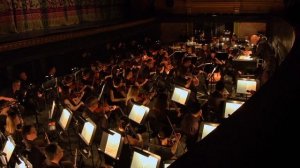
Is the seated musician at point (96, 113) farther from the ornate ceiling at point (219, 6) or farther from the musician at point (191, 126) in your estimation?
the ornate ceiling at point (219, 6)

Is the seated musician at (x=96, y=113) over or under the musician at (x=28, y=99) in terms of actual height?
over

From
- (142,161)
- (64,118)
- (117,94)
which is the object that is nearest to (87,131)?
(64,118)

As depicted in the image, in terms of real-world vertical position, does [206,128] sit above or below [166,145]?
above

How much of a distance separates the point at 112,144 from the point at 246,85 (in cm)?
369

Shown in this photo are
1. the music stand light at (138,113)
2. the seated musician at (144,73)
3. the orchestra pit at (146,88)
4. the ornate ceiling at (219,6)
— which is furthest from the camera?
the ornate ceiling at (219,6)

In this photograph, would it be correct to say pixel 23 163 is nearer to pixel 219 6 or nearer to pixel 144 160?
pixel 144 160

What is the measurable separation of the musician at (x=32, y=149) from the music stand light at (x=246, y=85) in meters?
4.34

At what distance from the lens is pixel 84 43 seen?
13.5m

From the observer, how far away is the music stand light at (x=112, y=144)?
507 centimetres

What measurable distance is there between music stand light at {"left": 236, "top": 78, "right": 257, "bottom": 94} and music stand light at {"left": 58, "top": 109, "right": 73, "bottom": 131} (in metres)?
3.71

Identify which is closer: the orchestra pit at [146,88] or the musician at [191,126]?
the orchestra pit at [146,88]

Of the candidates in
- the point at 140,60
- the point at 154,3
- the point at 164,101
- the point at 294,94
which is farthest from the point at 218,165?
the point at 154,3

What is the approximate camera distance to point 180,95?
7707mm

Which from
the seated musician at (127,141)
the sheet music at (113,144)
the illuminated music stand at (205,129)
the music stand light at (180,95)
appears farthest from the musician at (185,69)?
the sheet music at (113,144)
